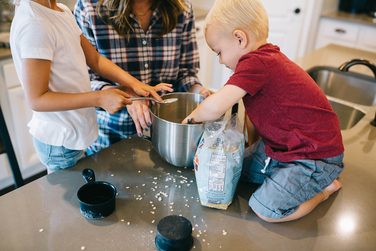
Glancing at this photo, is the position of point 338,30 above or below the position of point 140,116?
below

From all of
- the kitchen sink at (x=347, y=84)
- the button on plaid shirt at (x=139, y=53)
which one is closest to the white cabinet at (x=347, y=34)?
the kitchen sink at (x=347, y=84)

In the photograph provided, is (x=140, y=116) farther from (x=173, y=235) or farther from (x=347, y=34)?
(x=347, y=34)

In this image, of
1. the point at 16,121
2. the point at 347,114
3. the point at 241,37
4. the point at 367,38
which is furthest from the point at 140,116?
the point at 367,38

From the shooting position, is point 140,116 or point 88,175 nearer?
point 88,175

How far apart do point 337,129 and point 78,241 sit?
725 mm

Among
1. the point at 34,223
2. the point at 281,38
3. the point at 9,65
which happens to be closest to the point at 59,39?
the point at 34,223

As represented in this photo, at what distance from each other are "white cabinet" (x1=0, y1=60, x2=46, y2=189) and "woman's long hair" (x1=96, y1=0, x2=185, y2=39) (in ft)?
3.07

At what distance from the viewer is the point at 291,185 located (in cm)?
76

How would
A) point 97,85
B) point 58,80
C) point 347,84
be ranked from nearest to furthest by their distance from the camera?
1. point 58,80
2. point 97,85
3. point 347,84

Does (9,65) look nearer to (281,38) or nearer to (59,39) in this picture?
(59,39)

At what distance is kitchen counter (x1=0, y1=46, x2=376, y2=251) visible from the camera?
2.18 ft

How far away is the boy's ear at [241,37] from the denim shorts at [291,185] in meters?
0.33

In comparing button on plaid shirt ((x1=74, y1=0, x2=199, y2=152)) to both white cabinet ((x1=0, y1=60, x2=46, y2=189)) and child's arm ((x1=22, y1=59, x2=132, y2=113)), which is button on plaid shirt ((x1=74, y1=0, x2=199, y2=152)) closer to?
child's arm ((x1=22, y1=59, x2=132, y2=113))

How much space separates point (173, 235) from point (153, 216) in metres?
0.12
